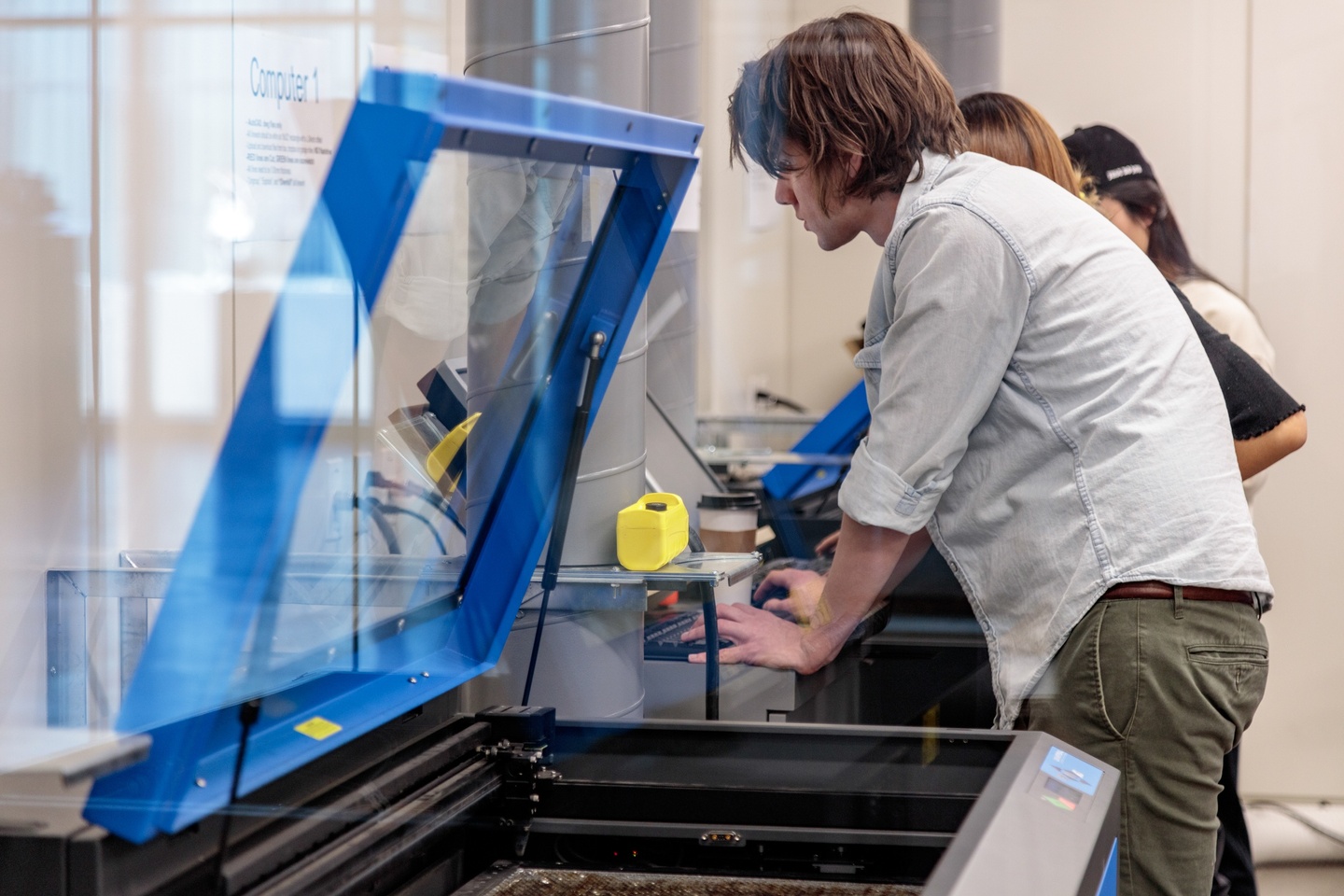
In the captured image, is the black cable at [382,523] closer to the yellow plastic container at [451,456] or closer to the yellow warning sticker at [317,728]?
the yellow plastic container at [451,456]

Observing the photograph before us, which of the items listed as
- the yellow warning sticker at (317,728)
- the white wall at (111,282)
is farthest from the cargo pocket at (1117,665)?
the white wall at (111,282)

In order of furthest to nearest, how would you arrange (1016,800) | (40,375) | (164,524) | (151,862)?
(164,524) → (40,375) → (1016,800) → (151,862)

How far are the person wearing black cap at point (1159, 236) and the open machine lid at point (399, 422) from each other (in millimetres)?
1556

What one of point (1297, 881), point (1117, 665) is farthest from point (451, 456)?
point (1297, 881)

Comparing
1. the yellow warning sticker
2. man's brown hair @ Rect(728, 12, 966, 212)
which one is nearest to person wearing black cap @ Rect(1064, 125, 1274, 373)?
man's brown hair @ Rect(728, 12, 966, 212)

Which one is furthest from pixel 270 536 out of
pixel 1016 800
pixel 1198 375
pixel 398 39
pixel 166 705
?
pixel 398 39

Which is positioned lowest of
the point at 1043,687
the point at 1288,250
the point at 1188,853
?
the point at 1188,853

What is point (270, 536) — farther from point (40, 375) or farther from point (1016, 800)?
point (40, 375)

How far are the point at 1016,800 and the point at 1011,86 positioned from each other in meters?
3.20

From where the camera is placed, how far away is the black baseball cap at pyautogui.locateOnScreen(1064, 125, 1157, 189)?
8.08 ft

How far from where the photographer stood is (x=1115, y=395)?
50.8 inches

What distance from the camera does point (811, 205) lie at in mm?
1435

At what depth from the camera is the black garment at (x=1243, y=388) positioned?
1804 millimetres

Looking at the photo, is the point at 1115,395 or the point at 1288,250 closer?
the point at 1115,395
